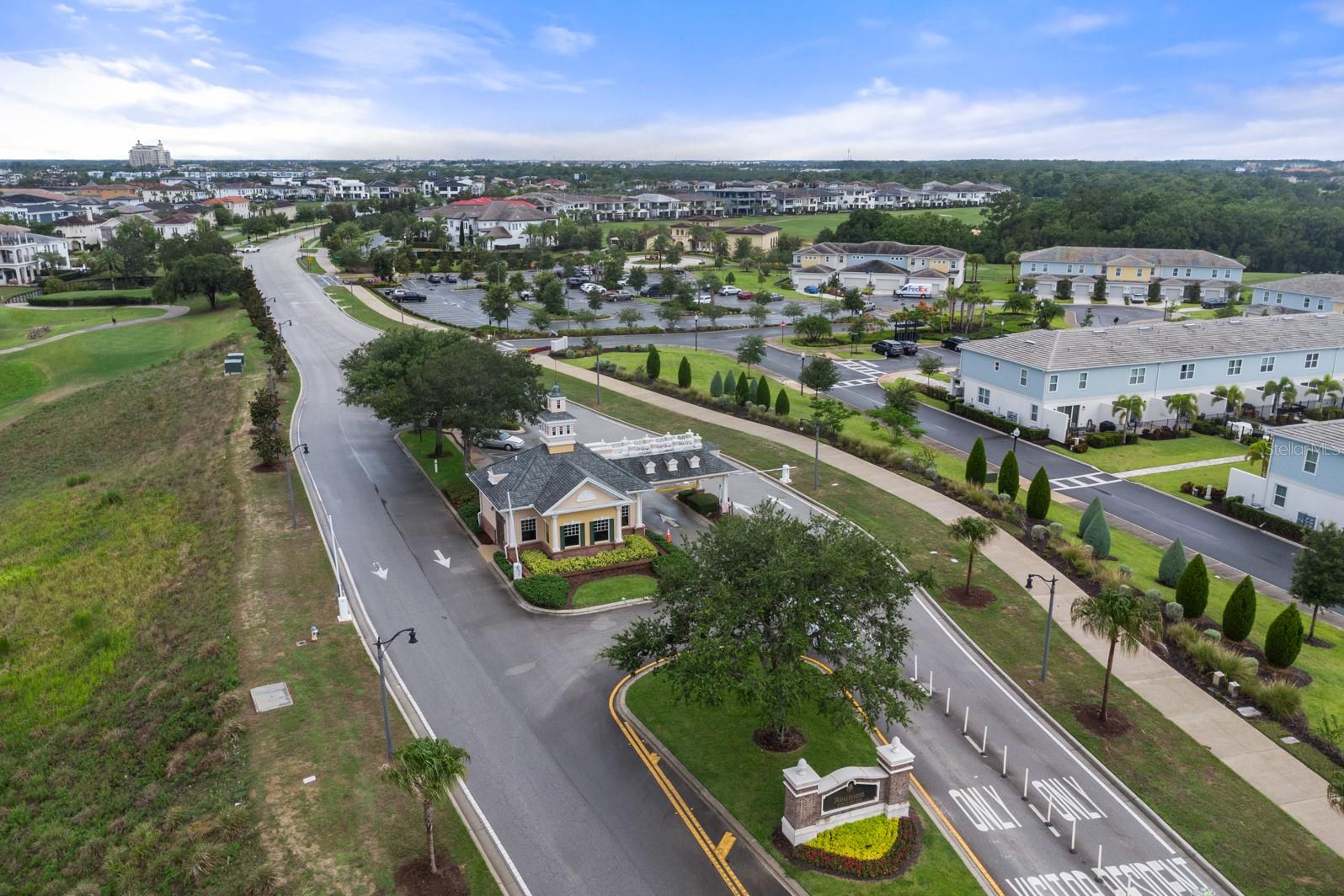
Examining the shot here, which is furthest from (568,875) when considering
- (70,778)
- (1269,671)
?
(1269,671)

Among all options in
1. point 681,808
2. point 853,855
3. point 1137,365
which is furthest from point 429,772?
point 1137,365

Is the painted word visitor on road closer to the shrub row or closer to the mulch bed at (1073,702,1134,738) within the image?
the mulch bed at (1073,702,1134,738)

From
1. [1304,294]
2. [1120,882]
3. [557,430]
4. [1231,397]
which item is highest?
[1304,294]

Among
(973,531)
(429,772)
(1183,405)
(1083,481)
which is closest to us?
(429,772)

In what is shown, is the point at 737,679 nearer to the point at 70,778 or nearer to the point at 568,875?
the point at 568,875

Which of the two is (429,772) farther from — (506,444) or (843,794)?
(506,444)

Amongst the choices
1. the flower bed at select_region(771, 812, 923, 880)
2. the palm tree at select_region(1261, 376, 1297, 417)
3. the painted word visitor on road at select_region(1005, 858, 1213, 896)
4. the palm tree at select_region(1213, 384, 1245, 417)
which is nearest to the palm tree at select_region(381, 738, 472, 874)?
the flower bed at select_region(771, 812, 923, 880)

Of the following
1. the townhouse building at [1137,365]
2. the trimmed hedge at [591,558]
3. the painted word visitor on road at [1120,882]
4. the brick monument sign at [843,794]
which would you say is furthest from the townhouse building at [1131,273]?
the brick monument sign at [843,794]
